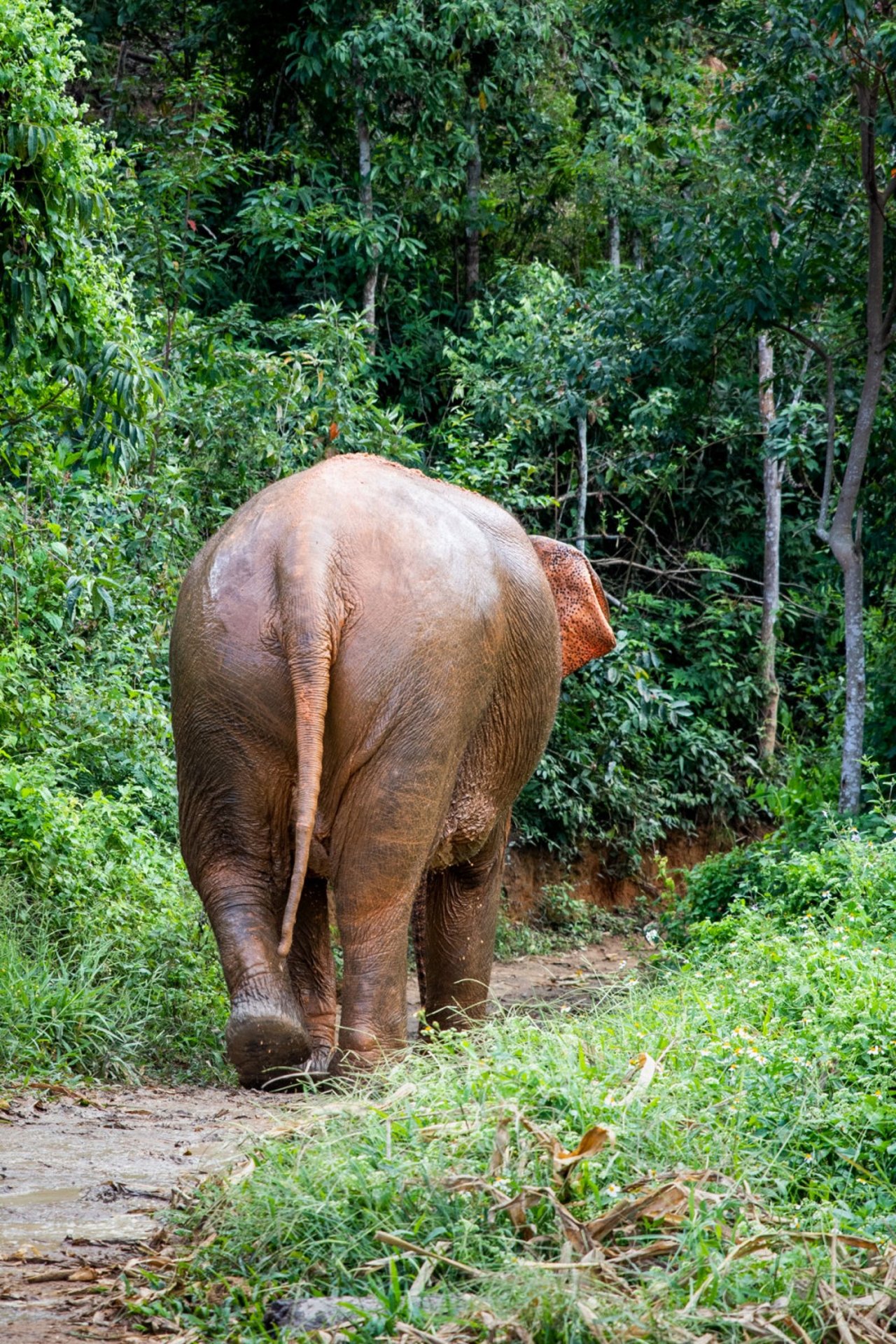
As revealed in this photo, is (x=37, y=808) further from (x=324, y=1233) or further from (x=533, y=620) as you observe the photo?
(x=324, y=1233)

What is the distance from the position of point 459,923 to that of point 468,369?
6576 millimetres

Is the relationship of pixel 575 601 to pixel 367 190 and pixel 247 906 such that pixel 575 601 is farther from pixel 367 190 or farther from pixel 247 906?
pixel 367 190

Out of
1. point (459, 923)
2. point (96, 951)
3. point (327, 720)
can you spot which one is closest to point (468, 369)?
point (459, 923)

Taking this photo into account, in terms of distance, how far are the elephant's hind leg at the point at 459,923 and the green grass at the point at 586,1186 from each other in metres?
1.74

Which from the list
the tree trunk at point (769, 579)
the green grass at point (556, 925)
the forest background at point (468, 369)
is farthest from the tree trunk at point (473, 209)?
the green grass at point (556, 925)

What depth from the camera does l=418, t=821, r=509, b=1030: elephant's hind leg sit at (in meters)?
5.84

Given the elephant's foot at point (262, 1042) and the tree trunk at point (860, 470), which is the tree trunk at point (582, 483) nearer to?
the tree trunk at point (860, 470)

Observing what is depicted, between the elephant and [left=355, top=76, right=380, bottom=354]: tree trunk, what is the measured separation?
776 centimetres

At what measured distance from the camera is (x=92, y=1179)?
377 cm

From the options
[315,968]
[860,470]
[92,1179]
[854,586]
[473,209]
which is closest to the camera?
[92,1179]

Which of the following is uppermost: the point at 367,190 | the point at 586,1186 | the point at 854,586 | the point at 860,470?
the point at 367,190

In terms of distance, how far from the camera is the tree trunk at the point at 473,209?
13.3 meters

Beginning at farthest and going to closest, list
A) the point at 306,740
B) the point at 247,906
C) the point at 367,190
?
the point at 367,190, the point at 247,906, the point at 306,740

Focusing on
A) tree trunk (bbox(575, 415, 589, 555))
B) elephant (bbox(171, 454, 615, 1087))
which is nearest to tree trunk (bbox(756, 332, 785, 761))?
tree trunk (bbox(575, 415, 589, 555))
